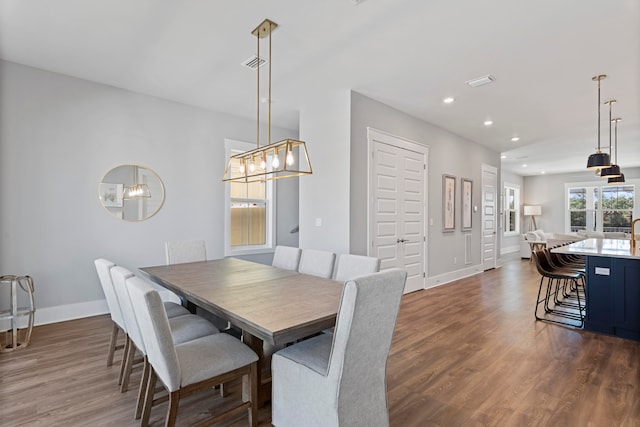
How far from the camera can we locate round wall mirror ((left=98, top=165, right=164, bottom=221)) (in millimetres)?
3979

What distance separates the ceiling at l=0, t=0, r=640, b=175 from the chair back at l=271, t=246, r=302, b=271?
6.41ft

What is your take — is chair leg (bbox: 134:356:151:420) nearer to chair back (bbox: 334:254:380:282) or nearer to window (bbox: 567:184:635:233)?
chair back (bbox: 334:254:380:282)

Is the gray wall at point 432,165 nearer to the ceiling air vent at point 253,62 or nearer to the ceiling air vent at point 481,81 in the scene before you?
the ceiling air vent at point 481,81

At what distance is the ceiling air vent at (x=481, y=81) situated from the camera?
3.61 metres

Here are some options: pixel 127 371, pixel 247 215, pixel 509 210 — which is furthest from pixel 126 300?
pixel 509 210

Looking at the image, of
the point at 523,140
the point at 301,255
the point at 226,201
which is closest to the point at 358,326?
the point at 301,255

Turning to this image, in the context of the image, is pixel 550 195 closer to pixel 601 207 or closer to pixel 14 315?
pixel 601 207

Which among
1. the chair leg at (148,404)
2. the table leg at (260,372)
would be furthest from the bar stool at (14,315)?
the table leg at (260,372)

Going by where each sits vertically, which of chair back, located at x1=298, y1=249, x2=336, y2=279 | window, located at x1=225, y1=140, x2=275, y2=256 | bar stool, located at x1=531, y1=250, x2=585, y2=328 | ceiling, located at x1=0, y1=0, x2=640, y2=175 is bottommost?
bar stool, located at x1=531, y1=250, x2=585, y2=328

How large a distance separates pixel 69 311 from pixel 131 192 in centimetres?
155

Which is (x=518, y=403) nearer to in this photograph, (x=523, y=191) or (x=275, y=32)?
(x=275, y=32)

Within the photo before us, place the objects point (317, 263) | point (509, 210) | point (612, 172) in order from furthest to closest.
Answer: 1. point (509, 210)
2. point (612, 172)
3. point (317, 263)

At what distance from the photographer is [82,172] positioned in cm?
379

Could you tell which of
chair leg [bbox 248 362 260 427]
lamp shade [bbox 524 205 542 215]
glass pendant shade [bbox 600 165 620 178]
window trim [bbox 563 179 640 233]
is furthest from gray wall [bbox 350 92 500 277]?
window trim [bbox 563 179 640 233]
